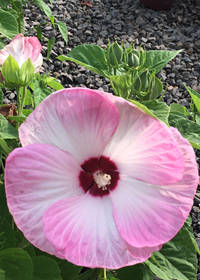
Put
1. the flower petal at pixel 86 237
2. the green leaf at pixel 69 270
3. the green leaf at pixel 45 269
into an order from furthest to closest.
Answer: the green leaf at pixel 69 270 → the green leaf at pixel 45 269 → the flower petal at pixel 86 237

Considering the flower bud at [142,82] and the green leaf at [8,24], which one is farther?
the green leaf at [8,24]

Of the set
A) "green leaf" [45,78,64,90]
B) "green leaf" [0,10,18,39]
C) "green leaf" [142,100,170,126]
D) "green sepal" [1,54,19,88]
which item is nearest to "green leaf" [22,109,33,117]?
"green leaf" [45,78,64,90]

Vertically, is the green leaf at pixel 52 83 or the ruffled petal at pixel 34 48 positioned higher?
the ruffled petal at pixel 34 48

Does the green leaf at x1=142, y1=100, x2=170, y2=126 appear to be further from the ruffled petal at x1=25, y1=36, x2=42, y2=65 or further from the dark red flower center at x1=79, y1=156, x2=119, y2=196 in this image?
the ruffled petal at x1=25, y1=36, x2=42, y2=65

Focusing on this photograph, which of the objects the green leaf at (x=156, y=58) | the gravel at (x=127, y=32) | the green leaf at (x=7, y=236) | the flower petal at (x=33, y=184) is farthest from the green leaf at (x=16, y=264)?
the gravel at (x=127, y=32)

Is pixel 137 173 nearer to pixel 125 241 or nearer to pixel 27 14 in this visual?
pixel 125 241

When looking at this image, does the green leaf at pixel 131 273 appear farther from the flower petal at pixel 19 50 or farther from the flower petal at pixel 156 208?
the flower petal at pixel 19 50
